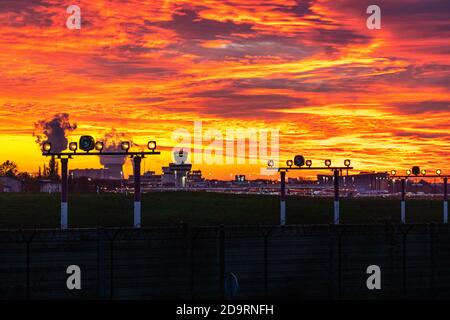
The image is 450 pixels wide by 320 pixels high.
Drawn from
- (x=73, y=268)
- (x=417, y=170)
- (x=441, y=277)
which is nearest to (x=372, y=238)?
(x=441, y=277)

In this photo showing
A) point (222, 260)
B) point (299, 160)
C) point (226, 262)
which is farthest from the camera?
point (299, 160)

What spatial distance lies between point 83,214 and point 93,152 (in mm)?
42851

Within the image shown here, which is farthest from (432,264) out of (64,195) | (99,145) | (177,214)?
(177,214)

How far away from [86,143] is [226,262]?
73.4 ft

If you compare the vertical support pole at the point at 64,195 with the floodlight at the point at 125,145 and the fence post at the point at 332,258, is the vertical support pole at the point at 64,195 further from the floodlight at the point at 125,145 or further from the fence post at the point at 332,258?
the fence post at the point at 332,258

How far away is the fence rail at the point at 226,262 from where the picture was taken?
31.3m

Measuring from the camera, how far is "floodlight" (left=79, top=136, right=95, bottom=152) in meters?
52.8

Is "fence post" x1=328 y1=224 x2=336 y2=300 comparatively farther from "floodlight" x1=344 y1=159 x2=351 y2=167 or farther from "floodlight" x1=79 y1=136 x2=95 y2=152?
"floodlight" x1=344 y1=159 x2=351 y2=167

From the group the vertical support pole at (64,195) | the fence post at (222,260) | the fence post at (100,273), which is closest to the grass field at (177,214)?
the vertical support pole at (64,195)

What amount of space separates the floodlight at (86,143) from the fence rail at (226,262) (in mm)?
18462

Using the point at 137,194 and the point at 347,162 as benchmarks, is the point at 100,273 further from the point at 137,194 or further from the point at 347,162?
the point at 347,162

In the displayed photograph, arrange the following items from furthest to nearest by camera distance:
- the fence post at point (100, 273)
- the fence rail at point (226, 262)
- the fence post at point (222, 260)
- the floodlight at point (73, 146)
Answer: the floodlight at point (73, 146)
the fence post at point (222, 260)
the fence rail at point (226, 262)
the fence post at point (100, 273)

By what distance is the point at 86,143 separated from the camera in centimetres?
5297

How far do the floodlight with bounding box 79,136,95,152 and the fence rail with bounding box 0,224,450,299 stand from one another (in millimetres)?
18462
